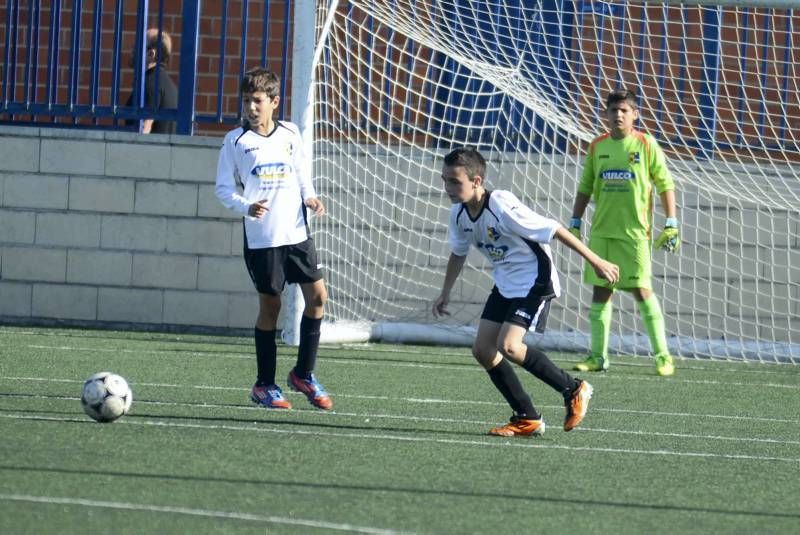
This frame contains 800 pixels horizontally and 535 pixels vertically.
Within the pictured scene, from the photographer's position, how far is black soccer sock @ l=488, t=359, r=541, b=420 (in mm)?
6516

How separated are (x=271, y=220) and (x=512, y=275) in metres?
1.28

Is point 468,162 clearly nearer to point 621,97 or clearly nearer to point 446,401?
point 446,401

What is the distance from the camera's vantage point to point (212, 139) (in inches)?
448

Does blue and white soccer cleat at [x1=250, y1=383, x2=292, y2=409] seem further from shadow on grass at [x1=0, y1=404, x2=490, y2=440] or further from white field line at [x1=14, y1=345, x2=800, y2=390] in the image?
white field line at [x1=14, y1=345, x2=800, y2=390]

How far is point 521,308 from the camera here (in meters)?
6.68

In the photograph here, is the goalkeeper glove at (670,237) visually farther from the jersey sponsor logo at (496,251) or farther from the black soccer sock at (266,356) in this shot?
the black soccer sock at (266,356)

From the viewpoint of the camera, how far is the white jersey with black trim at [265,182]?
23.6 feet

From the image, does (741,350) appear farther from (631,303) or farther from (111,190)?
(111,190)

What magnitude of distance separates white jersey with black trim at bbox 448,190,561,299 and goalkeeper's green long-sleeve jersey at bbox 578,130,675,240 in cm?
297

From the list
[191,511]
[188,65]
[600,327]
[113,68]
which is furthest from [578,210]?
[191,511]

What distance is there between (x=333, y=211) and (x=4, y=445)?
5.95m

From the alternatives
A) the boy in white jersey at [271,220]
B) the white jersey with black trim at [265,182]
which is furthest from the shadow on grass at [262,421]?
the white jersey with black trim at [265,182]

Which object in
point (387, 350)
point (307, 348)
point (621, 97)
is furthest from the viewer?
point (387, 350)

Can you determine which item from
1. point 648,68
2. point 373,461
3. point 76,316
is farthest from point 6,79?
point 373,461
